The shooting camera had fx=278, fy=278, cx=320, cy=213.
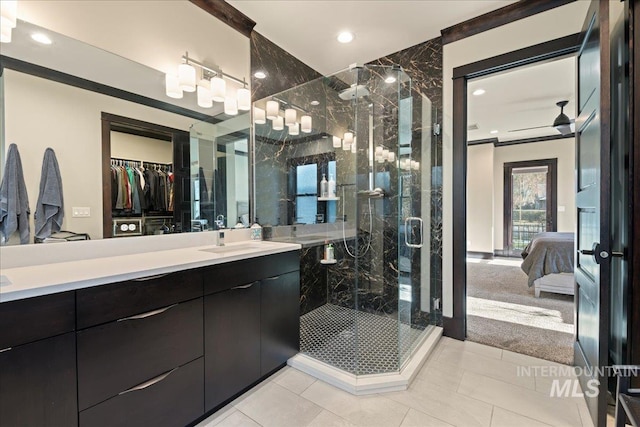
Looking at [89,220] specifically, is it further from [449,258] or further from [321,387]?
[449,258]

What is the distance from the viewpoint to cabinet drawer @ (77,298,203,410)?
1175 mm

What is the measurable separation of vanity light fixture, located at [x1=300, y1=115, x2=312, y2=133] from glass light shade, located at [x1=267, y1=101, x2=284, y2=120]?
0.31 metres

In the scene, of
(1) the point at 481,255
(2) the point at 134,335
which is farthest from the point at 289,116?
(1) the point at 481,255

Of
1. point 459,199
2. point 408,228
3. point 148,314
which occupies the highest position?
point 459,199

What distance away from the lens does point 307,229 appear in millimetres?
3047

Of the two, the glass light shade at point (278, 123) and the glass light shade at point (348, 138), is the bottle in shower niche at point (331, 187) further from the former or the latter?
the glass light shade at point (278, 123)

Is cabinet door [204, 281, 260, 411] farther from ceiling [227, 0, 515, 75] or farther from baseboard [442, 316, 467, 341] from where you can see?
ceiling [227, 0, 515, 75]

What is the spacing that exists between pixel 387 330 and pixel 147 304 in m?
2.11

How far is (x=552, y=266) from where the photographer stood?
376 cm

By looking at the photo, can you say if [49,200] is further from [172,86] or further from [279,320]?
[279,320]

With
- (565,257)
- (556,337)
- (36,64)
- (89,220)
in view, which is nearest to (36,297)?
(89,220)

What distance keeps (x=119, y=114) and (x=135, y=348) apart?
1422mm

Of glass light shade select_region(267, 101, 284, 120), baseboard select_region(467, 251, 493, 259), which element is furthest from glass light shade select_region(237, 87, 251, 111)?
baseboard select_region(467, 251, 493, 259)

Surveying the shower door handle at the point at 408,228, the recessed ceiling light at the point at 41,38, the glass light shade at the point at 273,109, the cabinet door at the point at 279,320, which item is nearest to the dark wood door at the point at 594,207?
the shower door handle at the point at 408,228
